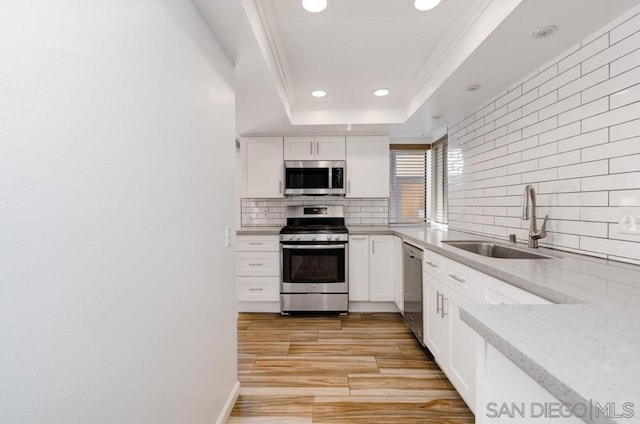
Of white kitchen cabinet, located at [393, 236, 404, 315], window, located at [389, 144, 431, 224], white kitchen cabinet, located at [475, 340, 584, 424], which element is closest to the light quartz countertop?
white kitchen cabinet, located at [475, 340, 584, 424]

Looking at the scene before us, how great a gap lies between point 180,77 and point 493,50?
1.68 meters

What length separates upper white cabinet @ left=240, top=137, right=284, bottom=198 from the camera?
3.64 meters

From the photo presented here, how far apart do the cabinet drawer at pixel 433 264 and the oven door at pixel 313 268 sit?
1091 millimetres

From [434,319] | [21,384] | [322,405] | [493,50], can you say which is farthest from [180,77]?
[434,319]

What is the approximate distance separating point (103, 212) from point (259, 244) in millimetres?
2586

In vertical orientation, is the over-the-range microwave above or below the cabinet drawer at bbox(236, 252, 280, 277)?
above

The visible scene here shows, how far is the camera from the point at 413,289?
8.70 ft

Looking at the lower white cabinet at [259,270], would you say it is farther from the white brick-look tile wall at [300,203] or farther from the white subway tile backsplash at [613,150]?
the white subway tile backsplash at [613,150]

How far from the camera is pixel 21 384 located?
0.57m

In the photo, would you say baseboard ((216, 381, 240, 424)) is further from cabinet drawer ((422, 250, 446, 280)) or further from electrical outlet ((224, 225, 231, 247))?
cabinet drawer ((422, 250, 446, 280))

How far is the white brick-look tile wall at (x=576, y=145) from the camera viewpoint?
1366mm

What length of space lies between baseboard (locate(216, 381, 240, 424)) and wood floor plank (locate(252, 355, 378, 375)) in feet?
1.12

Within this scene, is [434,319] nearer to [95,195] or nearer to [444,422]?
[444,422]

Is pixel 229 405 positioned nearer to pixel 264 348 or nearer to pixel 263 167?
pixel 264 348
